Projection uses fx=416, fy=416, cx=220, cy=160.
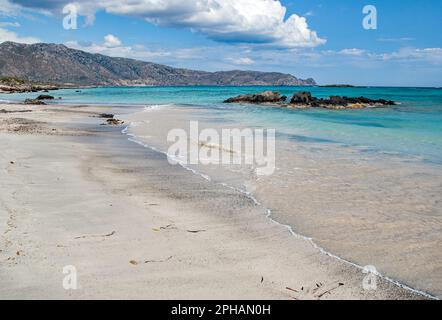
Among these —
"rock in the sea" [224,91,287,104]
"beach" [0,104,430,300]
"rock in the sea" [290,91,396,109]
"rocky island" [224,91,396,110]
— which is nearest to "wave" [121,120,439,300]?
"beach" [0,104,430,300]

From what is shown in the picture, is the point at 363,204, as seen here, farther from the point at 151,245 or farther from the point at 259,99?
the point at 259,99

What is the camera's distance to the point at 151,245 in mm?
6473

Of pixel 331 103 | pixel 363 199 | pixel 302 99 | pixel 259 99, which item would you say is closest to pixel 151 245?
pixel 363 199

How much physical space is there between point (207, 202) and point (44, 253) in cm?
390

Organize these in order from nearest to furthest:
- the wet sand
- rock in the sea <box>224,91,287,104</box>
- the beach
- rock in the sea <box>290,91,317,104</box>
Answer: the beach < the wet sand < rock in the sea <box>290,91,317,104</box> < rock in the sea <box>224,91,287,104</box>

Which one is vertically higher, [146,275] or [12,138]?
[12,138]

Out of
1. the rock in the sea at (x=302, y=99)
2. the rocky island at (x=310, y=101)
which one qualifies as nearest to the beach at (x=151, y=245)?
the rocky island at (x=310, y=101)

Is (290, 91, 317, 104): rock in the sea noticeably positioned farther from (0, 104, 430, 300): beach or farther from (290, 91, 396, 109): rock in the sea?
(0, 104, 430, 300): beach

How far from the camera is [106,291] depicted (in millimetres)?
4980

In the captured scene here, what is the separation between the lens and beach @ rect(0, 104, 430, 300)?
5160mm

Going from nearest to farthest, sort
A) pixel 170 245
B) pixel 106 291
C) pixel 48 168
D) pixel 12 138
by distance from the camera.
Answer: pixel 106 291 → pixel 170 245 → pixel 48 168 → pixel 12 138

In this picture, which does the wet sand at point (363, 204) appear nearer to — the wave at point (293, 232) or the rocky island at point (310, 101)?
the wave at point (293, 232)
